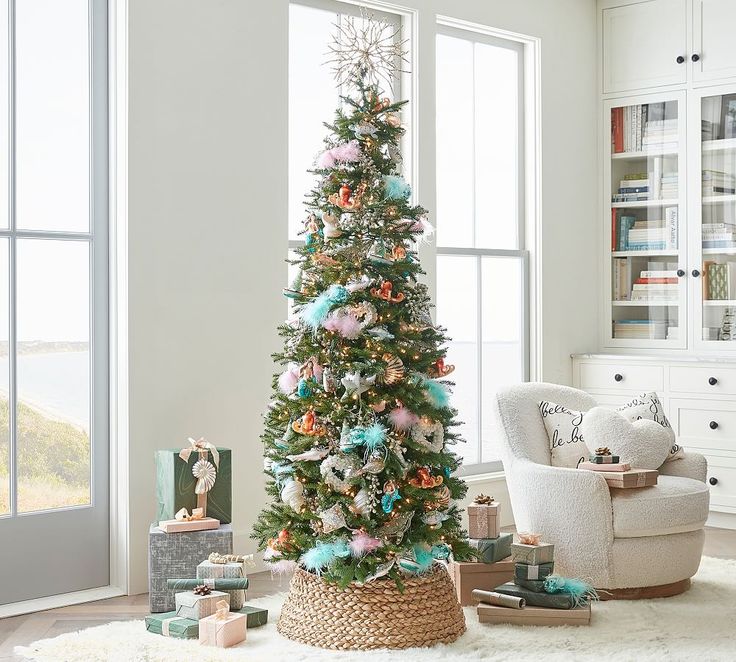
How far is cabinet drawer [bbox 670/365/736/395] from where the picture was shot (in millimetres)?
5168

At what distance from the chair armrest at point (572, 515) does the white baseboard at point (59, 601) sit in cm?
159

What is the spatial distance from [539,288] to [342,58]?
8.24 ft

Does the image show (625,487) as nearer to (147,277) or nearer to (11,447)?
(147,277)

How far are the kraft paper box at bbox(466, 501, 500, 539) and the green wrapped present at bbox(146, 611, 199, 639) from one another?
1052mm

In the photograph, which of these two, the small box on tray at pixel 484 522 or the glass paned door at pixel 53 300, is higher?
the glass paned door at pixel 53 300

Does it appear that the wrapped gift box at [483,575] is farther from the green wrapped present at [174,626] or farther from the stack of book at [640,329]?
the stack of book at [640,329]

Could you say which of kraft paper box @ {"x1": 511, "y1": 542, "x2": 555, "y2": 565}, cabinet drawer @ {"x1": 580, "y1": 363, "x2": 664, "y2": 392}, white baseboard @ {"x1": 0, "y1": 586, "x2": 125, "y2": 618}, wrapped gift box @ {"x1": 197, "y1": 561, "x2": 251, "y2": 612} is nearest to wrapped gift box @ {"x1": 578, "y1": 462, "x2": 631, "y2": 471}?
kraft paper box @ {"x1": 511, "y1": 542, "x2": 555, "y2": 565}

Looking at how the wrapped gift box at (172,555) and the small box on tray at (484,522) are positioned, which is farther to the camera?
the small box on tray at (484,522)

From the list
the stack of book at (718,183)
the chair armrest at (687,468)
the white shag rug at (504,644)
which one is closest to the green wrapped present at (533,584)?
the white shag rug at (504,644)

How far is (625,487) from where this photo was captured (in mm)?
3768

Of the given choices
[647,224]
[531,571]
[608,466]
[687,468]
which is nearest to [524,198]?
[647,224]

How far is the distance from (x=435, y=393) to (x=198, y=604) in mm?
1038

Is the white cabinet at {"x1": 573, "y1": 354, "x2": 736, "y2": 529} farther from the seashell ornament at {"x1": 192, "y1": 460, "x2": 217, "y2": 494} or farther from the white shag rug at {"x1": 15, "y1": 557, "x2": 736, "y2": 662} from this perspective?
the seashell ornament at {"x1": 192, "y1": 460, "x2": 217, "y2": 494}

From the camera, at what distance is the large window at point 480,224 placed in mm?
5273
